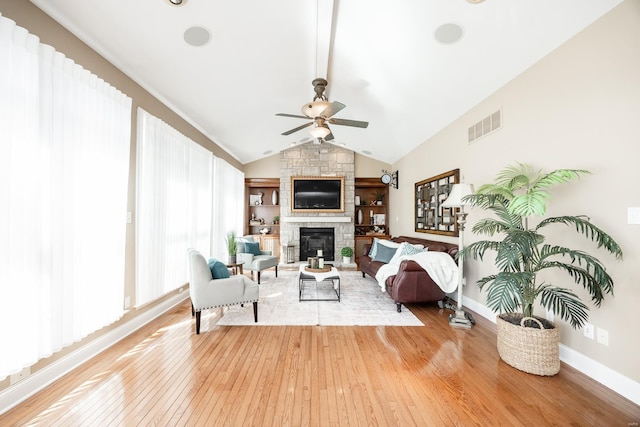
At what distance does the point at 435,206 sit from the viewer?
4867 millimetres

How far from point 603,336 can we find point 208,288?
12.0ft

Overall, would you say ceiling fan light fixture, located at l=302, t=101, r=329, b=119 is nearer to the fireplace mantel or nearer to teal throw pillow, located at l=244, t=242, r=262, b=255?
teal throw pillow, located at l=244, t=242, r=262, b=255

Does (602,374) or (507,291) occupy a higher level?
(507,291)

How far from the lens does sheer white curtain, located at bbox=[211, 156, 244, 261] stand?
221 inches

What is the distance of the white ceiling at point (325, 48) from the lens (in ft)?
7.61

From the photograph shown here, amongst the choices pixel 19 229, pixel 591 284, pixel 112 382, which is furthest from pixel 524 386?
pixel 19 229

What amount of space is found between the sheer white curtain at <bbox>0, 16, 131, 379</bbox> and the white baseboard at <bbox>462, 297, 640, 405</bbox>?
Result: 426 centimetres

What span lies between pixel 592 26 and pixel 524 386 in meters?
2.95

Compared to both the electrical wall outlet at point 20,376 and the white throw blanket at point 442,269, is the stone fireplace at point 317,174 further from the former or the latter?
the electrical wall outlet at point 20,376

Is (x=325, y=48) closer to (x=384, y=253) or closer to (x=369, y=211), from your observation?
(x=384, y=253)

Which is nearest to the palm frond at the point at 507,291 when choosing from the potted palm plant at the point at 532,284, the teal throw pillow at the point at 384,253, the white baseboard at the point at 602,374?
the potted palm plant at the point at 532,284

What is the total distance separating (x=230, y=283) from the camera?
316cm

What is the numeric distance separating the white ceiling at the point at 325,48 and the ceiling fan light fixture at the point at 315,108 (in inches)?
25.3

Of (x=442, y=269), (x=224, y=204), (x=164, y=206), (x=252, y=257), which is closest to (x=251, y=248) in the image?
(x=252, y=257)
